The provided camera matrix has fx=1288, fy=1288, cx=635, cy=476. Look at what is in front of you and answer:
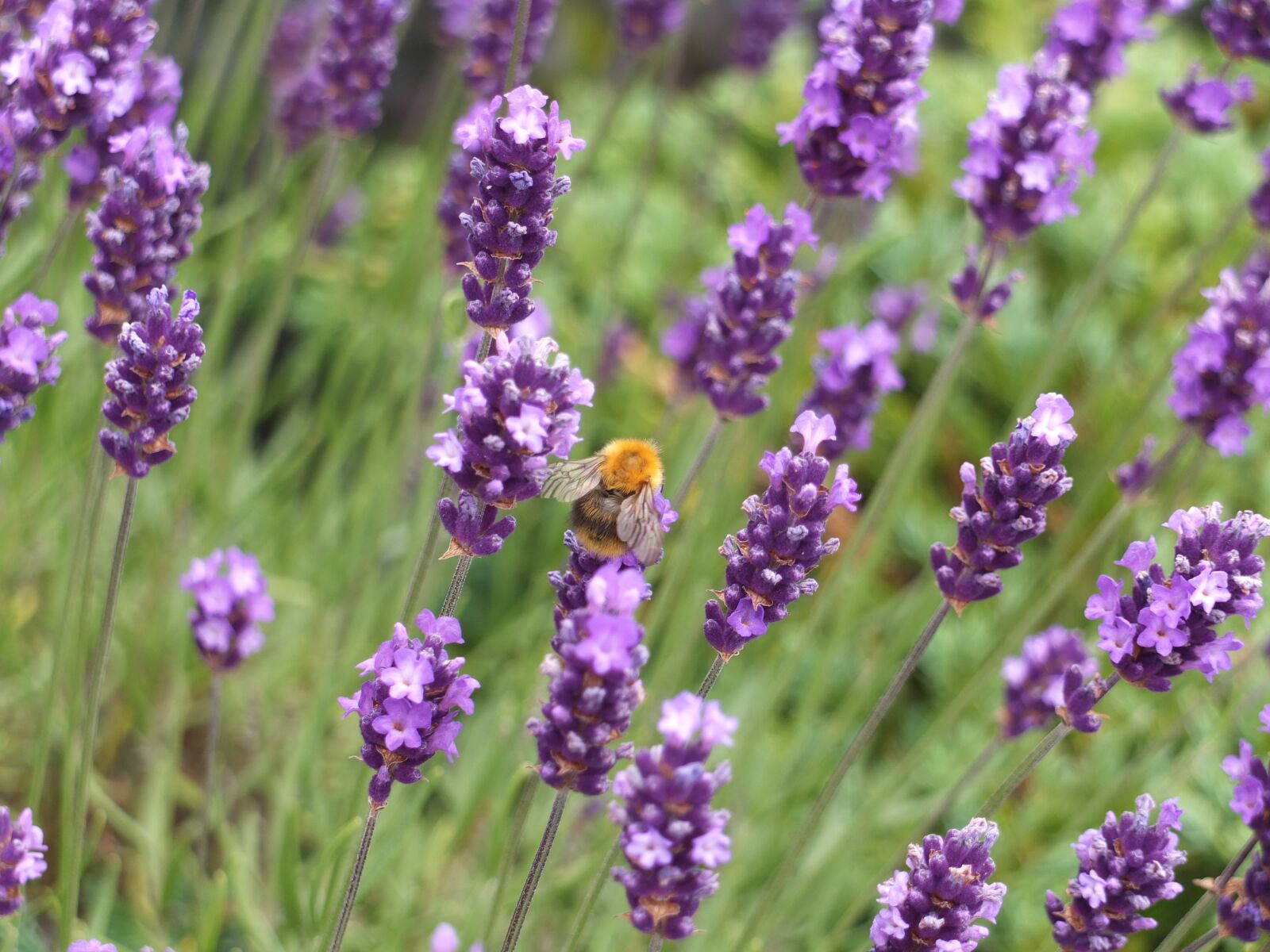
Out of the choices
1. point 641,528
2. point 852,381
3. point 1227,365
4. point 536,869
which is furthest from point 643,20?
point 536,869

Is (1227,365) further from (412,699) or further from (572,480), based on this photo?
(412,699)

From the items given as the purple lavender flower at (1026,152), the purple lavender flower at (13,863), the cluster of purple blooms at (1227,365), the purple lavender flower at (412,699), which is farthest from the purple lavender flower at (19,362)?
the cluster of purple blooms at (1227,365)

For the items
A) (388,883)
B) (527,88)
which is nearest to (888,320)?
(388,883)

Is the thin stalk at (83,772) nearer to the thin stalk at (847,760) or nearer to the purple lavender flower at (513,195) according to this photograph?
the purple lavender flower at (513,195)

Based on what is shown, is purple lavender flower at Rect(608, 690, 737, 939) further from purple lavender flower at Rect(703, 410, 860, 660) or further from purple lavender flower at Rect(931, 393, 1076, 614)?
purple lavender flower at Rect(931, 393, 1076, 614)

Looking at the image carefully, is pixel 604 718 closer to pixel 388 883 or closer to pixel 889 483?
pixel 889 483

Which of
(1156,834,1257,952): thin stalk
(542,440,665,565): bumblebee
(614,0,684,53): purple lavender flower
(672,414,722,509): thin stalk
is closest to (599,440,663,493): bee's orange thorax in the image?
(542,440,665,565): bumblebee

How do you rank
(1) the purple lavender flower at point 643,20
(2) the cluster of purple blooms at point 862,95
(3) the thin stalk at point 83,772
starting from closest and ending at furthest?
1. (3) the thin stalk at point 83,772
2. (2) the cluster of purple blooms at point 862,95
3. (1) the purple lavender flower at point 643,20

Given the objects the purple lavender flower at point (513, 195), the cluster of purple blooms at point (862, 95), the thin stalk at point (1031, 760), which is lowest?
the thin stalk at point (1031, 760)
